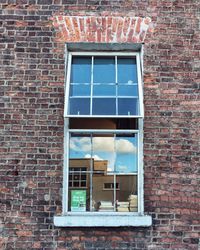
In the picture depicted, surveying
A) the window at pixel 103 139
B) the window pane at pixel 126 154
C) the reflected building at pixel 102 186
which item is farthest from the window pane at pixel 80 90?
the reflected building at pixel 102 186

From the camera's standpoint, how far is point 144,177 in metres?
5.73

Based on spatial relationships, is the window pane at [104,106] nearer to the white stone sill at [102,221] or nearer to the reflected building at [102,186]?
the reflected building at [102,186]

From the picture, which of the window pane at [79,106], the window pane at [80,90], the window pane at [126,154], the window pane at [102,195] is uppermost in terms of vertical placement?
the window pane at [80,90]

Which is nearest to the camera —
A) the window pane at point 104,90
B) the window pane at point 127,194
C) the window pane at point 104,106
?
the window pane at point 127,194

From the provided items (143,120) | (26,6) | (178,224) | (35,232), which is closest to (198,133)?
(143,120)

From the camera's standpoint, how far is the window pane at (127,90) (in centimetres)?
605

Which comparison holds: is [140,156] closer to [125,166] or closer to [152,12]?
[125,166]

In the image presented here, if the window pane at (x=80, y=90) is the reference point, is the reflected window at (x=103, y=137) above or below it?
below

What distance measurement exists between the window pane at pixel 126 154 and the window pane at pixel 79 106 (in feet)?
1.94

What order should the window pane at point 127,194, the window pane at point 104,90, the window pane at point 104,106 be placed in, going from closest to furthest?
the window pane at point 127,194 < the window pane at point 104,106 < the window pane at point 104,90

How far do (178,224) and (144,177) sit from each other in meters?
0.76

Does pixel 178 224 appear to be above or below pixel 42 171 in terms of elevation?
below

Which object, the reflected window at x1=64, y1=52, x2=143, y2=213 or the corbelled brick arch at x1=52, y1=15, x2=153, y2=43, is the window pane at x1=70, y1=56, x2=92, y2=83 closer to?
the reflected window at x1=64, y1=52, x2=143, y2=213

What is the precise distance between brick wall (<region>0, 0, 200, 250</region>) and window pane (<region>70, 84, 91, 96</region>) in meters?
0.19
